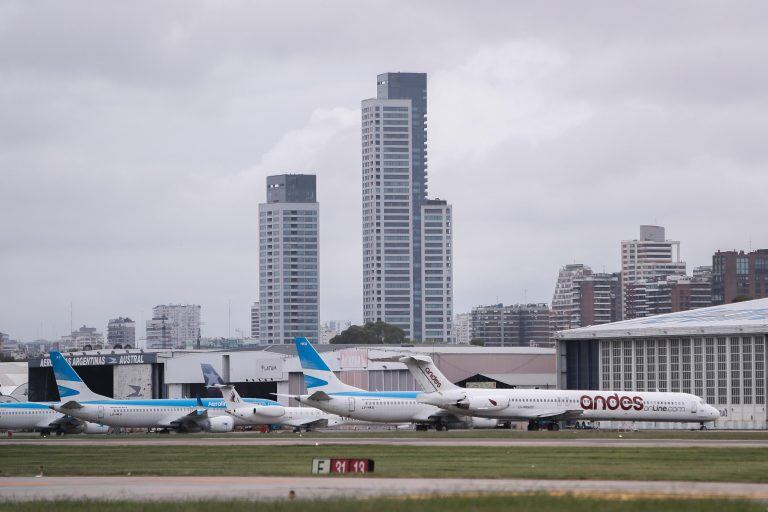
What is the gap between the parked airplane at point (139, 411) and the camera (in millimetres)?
110688

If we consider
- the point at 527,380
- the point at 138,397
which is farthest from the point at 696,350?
the point at 138,397

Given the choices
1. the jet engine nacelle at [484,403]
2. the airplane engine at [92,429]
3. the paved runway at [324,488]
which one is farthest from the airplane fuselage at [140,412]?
the paved runway at [324,488]

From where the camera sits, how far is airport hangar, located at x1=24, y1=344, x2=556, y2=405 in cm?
14312

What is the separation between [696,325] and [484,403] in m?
30.0

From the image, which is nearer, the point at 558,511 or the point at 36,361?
the point at 558,511

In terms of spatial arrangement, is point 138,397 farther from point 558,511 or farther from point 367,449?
point 558,511

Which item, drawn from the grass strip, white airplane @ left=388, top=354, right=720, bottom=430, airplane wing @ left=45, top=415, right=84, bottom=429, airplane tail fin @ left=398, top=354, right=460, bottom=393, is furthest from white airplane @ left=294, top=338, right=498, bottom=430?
the grass strip

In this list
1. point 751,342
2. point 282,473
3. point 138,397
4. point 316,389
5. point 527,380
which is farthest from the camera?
point 138,397

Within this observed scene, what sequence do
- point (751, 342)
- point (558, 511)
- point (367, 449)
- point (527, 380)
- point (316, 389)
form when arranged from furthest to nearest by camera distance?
point (527, 380), point (751, 342), point (316, 389), point (367, 449), point (558, 511)

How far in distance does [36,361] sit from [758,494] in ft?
455

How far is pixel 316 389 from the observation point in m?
107

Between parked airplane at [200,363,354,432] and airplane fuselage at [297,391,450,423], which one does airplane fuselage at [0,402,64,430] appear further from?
airplane fuselage at [297,391,450,423]

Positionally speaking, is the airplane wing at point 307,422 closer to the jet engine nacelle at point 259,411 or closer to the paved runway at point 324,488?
the jet engine nacelle at point 259,411

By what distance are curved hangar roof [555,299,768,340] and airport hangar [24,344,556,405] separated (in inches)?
578
